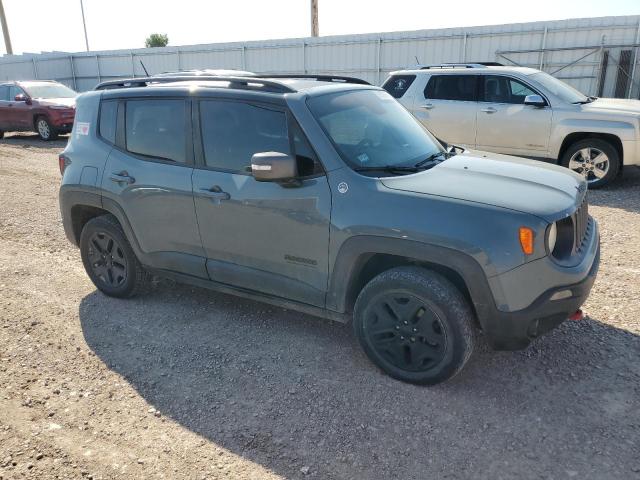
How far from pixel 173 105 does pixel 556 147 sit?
255 inches

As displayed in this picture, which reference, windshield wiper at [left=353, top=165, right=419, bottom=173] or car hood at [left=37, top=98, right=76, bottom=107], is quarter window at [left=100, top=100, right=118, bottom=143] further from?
car hood at [left=37, top=98, right=76, bottom=107]

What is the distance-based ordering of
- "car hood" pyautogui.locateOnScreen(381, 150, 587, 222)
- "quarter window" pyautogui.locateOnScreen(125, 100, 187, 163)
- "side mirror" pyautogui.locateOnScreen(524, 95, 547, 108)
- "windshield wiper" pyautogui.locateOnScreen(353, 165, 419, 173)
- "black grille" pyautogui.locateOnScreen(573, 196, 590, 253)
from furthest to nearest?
"side mirror" pyautogui.locateOnScreen(524, 95, 547, 108)
"quarter window" pyautogui.locateOnScreen(125, 100, 187, 163)
"windshield wiper" pyautogui.locateOnScreen(353, 165, 419, 173)
"black grille" pyautogui.locateOnScreen(573, 196, 590, 253)
"car hood" pyautogui.locateOnScreen(381, 150, 587, 222)

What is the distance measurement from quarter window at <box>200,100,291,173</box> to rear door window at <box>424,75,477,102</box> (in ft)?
20.7

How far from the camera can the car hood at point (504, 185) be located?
2.96 meters

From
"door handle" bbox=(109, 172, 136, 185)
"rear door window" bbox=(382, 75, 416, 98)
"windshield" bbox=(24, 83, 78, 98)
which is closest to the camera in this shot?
"door handle" bbox=(109, 172, 136, 185)

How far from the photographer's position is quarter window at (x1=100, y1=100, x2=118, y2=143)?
170 inches

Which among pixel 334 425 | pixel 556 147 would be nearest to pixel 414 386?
pixel 334 425

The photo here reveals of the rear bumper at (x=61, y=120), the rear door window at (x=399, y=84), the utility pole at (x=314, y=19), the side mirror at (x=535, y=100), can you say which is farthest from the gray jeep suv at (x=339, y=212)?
the utility pole at (x=314, y=19)

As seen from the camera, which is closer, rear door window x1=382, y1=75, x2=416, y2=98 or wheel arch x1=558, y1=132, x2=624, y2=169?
wheel arch x1=558, y1=132, x2=624, y2=169

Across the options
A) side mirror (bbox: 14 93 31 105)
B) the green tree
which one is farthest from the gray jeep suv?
the green tree

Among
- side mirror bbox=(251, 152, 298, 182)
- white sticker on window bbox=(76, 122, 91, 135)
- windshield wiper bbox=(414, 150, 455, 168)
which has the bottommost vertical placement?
windshield wiper bbox=(414, 150, 455, 168)

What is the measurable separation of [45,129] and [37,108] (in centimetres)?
61

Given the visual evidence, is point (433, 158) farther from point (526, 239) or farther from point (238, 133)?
point (238, 133)

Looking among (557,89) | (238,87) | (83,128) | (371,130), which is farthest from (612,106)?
(83,128)
